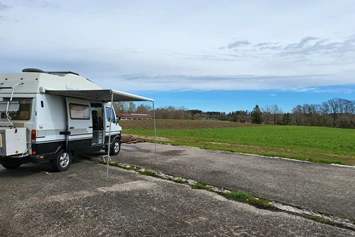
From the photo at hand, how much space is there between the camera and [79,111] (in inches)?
321

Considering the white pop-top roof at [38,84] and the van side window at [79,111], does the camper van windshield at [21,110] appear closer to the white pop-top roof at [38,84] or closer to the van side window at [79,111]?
the white pop-top roof at [38,84]

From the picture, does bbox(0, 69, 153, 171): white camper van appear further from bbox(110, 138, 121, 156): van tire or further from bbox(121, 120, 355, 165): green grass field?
bbox(121, 120, 355, 165): green grass field

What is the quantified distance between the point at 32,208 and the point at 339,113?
10104 cm

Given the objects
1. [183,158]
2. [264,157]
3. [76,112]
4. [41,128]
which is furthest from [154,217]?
[264,157]

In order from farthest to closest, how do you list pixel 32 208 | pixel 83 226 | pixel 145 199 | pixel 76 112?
pixel 76 112 → pixel 145 199 → pixel 32 208 → pixel 83 226

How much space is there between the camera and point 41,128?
21.8 feet

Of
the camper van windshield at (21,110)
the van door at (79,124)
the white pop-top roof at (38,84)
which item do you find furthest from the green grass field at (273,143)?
the camper van windshield at (21,110)

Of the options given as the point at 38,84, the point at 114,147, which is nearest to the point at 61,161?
the point at 38,84

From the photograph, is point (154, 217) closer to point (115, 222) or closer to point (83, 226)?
point (115, 222)

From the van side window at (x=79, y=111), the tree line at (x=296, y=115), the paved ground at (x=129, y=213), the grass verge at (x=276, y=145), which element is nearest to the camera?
the paved ground at (x=129, y=213)

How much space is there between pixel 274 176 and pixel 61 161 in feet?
19.6

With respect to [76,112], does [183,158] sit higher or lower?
lower

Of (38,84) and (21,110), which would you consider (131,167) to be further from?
(38,84)

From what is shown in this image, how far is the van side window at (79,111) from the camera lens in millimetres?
7798
